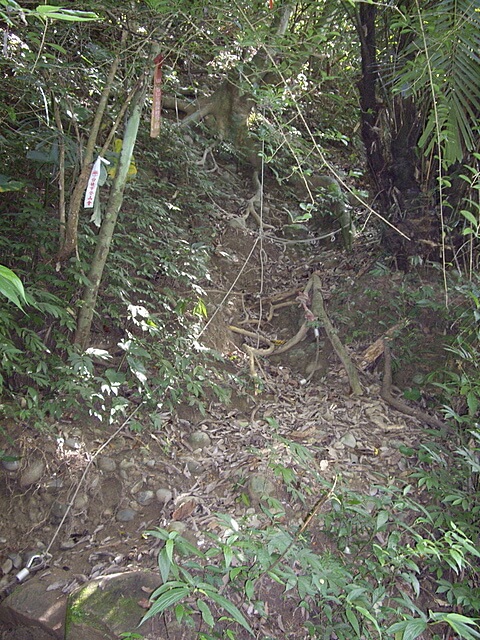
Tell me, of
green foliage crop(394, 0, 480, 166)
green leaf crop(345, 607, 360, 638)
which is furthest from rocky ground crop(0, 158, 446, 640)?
green foliage crop(394, 0, 480, 166)

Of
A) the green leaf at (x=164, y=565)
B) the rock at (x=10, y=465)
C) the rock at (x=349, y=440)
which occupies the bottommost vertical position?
the rock at (x=349, y=440)

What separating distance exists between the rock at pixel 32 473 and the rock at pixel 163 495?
24.1 inches

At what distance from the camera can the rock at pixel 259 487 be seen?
273cm

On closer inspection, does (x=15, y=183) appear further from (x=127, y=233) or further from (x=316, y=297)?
(x=316, y=297)

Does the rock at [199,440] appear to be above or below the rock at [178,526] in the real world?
above

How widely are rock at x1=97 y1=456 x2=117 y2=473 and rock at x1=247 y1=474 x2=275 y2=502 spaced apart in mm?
754

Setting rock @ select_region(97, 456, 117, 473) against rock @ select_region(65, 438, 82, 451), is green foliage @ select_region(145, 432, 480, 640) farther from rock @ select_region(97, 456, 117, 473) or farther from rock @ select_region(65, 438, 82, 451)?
rock @ select_region(65, 438, 82, 451)

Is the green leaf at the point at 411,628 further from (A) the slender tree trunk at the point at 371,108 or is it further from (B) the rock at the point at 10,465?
(A) the slender tree trunk at the point at 371,108

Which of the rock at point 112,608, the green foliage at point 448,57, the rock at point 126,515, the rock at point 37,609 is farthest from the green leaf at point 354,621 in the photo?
the green foliage at point 448,57

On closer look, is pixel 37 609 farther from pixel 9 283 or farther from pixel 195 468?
pixel 9 283

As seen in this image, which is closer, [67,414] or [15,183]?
[15,183]

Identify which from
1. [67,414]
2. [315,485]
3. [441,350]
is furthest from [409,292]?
[67,414]

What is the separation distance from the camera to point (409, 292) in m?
3.75

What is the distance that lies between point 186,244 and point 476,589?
2.84 meters
